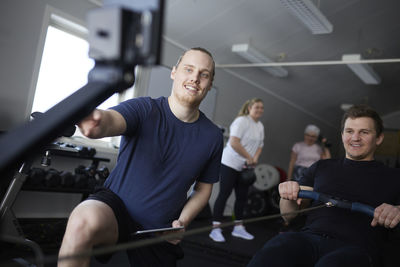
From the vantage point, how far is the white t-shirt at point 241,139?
3.61 meters

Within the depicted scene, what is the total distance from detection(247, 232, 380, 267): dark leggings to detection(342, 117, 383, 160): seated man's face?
424mm

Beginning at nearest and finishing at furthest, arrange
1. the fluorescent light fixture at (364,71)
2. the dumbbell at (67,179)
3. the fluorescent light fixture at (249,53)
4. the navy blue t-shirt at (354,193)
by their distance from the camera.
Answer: the navy blue t-shirt at (354,193) → the dumbbell at (67,179) → the fluorescent light fixture at (249,53) → the fluorescent light fixture at (364,71)

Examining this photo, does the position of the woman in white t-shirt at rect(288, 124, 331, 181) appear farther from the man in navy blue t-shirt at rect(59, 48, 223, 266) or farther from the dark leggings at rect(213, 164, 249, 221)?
the man in navy blue t-shirt at rect(59, 48, 223, 266)

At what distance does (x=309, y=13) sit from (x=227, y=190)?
6.62 feet

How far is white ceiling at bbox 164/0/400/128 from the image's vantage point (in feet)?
13.2

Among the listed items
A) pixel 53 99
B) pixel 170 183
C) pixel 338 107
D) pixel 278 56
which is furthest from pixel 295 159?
pixel 338 107

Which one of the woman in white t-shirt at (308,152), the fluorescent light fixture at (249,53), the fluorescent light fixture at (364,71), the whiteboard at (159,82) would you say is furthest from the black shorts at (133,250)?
the fluorescent light fixture at (364,71)

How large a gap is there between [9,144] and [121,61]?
0.19m

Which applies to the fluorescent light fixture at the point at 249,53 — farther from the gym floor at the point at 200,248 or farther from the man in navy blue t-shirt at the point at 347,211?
the man in navy blue t-shirt at the point at 347,211

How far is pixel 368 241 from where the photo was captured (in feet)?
4.61

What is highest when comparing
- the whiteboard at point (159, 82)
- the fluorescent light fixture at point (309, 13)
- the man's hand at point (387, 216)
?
the fluorescent light fixture at point (309, 13)

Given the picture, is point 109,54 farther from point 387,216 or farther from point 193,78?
point 387,216

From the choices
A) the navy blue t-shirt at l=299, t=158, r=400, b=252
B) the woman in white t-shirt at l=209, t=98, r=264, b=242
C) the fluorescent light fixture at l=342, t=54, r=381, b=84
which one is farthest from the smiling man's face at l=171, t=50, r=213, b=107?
the fluorescent light fixture at l=342, t=54, r=381, b=84

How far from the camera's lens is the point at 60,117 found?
487mm
